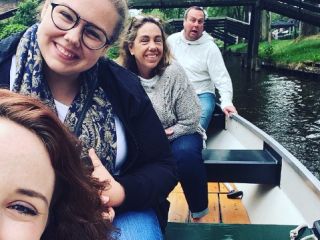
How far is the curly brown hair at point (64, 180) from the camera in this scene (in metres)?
0.74

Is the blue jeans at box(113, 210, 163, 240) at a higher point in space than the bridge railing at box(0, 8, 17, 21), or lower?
lower

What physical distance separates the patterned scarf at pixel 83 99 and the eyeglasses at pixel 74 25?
0.10m

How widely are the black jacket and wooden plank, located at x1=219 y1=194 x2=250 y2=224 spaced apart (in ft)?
4.43

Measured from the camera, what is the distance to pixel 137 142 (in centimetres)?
133

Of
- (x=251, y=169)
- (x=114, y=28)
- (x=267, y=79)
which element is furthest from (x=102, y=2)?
(x=267, y=79)

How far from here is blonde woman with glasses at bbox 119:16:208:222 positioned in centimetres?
238

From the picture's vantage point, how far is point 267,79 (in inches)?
530

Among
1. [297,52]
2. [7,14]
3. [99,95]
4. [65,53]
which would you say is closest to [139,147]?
[99,95]

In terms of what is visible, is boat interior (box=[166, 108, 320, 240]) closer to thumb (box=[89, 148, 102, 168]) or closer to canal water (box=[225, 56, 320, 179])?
thumb (box=[89, 148, 102, 168])

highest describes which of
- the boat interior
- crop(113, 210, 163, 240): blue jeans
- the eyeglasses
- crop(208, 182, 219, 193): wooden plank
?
the eyeglasses

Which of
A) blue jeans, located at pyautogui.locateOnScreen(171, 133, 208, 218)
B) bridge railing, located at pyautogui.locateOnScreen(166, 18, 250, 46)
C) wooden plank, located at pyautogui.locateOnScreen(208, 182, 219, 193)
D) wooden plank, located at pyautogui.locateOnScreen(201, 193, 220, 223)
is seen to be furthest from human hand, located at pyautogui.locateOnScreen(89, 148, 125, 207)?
bridge railing, located at pyautogui.locateOnScreen(166, 18, 250, 46)

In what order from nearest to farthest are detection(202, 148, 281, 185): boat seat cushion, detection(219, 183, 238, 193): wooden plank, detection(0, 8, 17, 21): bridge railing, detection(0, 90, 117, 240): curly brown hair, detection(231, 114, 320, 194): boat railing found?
detection(0, 90, 117, 240): curly brown hair → detection(231, 114, 320, 194): boat railing → detection(202, 148, 281, 185): boat seat cushion → detection(219, 183, 238, 193): wooden plank → detection(0, 8, 17, 21): bridge railing

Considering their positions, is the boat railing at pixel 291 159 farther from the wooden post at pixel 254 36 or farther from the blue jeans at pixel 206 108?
the wooden post at pixel 254 36

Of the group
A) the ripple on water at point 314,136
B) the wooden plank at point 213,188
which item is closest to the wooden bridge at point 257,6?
the ripple on water at point 314,136
